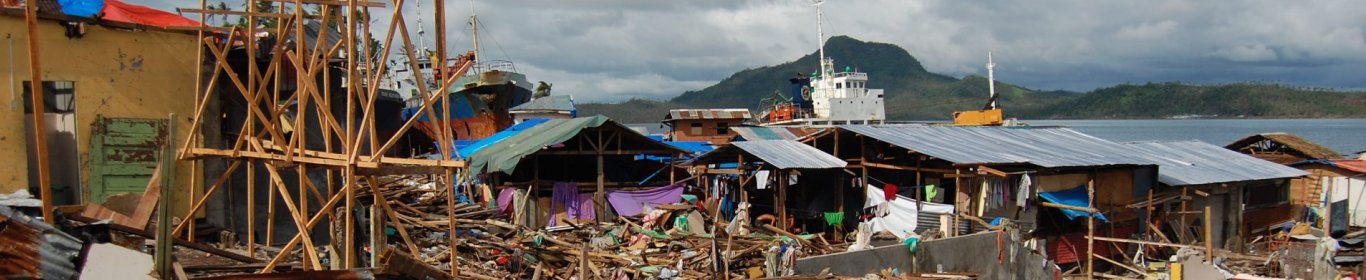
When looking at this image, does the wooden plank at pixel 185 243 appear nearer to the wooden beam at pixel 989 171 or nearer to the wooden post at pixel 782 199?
the wooden post at pixel 782 199

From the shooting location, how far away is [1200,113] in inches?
7219

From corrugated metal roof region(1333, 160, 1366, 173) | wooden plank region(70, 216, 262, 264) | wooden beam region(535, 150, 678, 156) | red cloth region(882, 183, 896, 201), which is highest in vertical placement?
wooden beam region(535, 150, 678, 156)

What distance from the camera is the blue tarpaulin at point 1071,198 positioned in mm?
18969

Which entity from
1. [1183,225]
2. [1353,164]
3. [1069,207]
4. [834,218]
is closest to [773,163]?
[834,218]

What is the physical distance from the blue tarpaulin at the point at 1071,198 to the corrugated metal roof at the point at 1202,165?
3.12 m

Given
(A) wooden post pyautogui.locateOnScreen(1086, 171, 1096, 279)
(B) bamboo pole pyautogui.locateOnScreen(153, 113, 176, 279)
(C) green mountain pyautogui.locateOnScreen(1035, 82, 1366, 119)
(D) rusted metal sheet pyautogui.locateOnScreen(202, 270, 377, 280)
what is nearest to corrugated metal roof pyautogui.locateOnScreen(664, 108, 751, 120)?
(A) wooden post pyautogui.locateOnScreen(1086, 171, 1096, 279)

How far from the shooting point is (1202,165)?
82.9 ft

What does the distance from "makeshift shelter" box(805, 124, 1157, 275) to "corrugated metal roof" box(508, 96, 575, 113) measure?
25.4 meters

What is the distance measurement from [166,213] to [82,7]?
8.03 meters

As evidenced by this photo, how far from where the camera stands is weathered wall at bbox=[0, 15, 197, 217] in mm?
11969

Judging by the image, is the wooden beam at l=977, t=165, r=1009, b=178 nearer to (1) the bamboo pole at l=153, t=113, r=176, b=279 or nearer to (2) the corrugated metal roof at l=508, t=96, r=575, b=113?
(1) the bamboo pole at l=153, t=113, r=176, b=279

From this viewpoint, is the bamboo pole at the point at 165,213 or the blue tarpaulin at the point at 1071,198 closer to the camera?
the bamboo pole at the point at 165,213

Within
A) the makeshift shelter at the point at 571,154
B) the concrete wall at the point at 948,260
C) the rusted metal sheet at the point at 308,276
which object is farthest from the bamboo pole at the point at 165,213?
the makeshift shelter at the point at 571,154

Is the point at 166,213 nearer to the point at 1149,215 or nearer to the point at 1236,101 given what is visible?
the point at 1149,215
